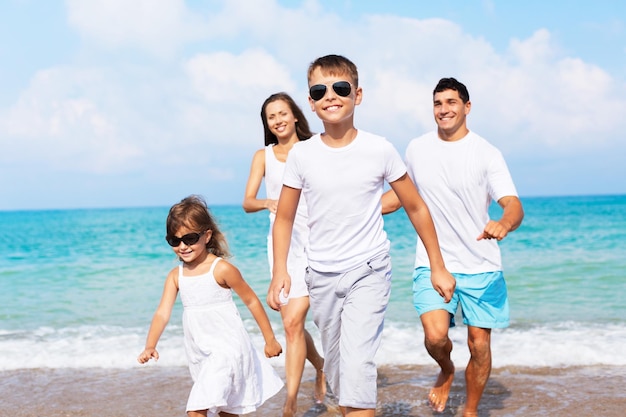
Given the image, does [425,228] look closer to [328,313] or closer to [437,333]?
[328,313]

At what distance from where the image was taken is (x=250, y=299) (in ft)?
13.3

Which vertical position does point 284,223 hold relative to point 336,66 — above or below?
below

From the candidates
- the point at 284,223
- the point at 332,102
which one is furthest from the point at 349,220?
the point at 332,102

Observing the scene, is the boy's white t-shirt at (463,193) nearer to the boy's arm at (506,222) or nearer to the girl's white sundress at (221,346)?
the boy's arm at (506,222)

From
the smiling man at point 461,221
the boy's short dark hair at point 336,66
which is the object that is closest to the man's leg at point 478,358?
the smiling man at point 461,221

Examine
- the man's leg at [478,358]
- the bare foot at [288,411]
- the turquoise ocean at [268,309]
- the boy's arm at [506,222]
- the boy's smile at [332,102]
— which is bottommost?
the turquoise ocean at [268,309]

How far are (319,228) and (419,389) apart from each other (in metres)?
2.86

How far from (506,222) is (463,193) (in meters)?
0.66

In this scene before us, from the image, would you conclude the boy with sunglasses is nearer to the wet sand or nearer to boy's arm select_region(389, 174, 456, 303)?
boy's arm select_region(389, 174, 456, 303)

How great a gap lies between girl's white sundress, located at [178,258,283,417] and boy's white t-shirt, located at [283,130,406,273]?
0.77 metres

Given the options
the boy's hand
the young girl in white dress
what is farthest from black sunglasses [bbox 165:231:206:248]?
the boy's hand

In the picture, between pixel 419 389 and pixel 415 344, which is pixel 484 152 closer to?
pixel 419 389

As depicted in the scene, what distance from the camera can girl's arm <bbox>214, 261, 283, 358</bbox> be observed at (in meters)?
3.97

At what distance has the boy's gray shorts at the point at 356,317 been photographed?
352cm
